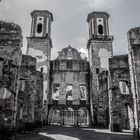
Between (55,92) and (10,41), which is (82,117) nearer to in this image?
(55,92)

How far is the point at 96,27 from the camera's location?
28969 millimetres

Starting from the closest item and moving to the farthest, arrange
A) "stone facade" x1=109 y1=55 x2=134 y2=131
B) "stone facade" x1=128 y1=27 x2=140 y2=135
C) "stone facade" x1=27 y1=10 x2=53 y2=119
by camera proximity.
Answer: "stone facade" x1=128 y1=27 x2=140 y2=135 → "stone facade" x1=109 y1=55 x2=134 y2=131 → "stone facade" x1=27 y1=10 x2=53 y2=119

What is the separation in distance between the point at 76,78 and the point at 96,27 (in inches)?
334

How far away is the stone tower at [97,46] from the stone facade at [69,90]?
75.3 inches

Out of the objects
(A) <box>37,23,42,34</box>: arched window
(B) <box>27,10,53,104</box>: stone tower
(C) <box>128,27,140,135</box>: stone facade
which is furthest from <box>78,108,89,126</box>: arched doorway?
(C) <box>128,27,140,135</box>: stone facade

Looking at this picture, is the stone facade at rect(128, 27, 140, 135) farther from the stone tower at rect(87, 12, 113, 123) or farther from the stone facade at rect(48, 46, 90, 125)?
the stone facade at rect(48, 46, 90, 125)

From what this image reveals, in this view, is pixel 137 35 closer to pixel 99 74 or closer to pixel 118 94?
pixel 118 94

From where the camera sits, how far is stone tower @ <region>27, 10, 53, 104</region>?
87.4 ft

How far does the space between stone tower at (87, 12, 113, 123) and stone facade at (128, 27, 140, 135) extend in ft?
43.7

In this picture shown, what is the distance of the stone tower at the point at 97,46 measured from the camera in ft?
84.4

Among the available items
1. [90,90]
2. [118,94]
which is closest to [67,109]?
[90,90]

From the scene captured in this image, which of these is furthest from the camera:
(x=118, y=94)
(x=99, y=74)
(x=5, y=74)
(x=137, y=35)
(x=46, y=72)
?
(x=46, y=72)

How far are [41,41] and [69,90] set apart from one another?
8370mm

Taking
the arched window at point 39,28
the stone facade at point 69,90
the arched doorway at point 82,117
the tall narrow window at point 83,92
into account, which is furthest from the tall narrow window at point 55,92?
the arched window at point 39,28
